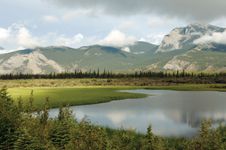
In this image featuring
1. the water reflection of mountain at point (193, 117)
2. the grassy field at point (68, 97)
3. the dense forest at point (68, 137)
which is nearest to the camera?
the dense forest at point (68, 137)

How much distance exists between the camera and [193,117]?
215 feet

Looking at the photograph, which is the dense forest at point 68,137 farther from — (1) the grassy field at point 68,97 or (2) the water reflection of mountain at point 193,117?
(1) the grassy field at point 68,97

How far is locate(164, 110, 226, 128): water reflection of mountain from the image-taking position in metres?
58.4

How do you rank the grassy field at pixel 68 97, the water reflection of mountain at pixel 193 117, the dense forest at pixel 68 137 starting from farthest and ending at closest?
1. the grassy field at pixel 68 97
2. the water reflection of mountain at pixel 193 117
3. the dense forest at pixel 68 137

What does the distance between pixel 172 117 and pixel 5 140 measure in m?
47.4

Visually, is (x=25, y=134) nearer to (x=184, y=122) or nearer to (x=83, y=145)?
(x=83, y=145)

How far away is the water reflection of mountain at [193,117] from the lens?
191ft

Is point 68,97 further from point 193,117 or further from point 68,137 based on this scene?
point 68,137

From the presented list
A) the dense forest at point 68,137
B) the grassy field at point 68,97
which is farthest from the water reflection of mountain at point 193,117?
the dense forest at point 68,137

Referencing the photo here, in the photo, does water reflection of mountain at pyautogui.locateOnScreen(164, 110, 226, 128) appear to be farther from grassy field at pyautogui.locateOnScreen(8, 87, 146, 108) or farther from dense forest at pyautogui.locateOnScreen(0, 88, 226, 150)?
dense forest at pyautogui.locateOnScreen(0, 88, 226, 150)

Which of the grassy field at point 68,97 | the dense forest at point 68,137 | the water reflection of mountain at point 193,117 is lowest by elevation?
the water reflection of mountain at point 193,117

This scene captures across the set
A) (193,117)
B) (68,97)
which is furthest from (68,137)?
(68,97)

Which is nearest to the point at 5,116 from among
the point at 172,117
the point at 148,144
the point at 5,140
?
the point at 5,140

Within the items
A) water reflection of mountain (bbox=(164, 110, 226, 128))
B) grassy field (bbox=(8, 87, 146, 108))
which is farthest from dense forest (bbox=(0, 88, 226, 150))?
grassy field (bbox=(8, 87, 146, 108))
